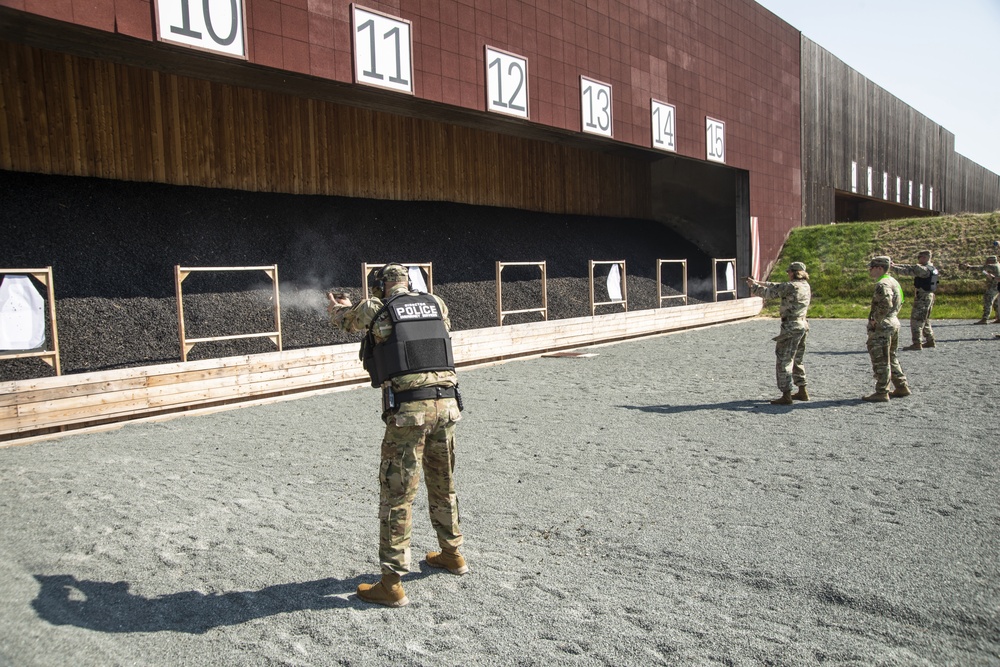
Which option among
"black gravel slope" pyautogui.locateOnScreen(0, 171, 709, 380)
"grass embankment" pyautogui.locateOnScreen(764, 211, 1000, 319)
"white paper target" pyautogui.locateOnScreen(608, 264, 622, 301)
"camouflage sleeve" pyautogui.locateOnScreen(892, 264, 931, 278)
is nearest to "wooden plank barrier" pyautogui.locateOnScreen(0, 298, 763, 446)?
"black gravel slope" pyautogui.locateOnScreen(0, 171, 709, 380)

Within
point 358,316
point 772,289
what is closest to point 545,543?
point 358,316

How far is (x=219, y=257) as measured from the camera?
15.8 meters

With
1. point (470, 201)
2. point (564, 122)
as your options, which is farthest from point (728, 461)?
point (470, 201)

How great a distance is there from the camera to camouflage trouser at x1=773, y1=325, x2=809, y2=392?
10289mm

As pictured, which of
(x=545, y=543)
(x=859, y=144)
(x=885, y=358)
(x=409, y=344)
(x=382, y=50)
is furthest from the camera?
(x=859, y=144)

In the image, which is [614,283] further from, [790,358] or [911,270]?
[790,358]

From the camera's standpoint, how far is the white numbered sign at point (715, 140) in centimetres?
2555

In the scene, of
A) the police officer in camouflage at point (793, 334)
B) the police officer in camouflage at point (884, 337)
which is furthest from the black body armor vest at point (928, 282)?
the police officer in camouflage at point (793, 334)

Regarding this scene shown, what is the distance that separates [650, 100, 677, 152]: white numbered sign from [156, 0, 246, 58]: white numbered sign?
1442 centimetres

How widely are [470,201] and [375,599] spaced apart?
802 inches

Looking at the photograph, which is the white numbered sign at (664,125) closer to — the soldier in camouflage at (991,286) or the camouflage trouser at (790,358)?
the soldier in camouflage at (991,286)

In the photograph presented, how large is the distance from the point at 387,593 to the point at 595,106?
18.0 metres

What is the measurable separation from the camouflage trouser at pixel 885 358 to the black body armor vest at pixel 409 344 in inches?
316

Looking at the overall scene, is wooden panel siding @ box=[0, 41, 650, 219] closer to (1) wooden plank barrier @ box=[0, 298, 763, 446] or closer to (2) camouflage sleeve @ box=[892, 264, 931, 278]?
(1) wooden plank barrier @ box=[0, 298, 763, 446]
